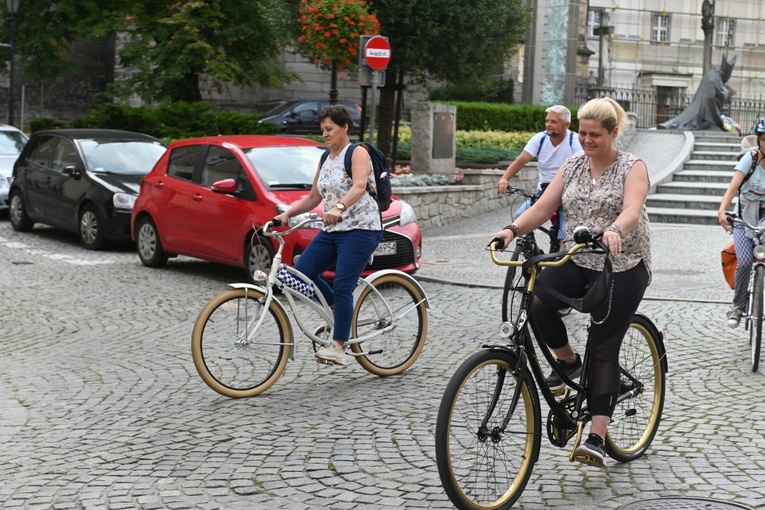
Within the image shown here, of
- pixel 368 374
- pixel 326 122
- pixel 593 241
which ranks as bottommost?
pixel 368 374

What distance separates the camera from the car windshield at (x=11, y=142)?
2033cm

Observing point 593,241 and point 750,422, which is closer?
point 593,241

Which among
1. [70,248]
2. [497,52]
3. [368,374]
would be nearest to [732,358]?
[368,374]

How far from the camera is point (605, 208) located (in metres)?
5.07

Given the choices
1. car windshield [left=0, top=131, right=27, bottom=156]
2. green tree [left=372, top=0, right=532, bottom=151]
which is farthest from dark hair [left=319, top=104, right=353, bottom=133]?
green tree [left=372, top=0, right=532, bottom=151]

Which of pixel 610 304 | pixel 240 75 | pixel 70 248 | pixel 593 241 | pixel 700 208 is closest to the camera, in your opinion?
pixel 593 241

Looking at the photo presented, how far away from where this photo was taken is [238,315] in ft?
22.4

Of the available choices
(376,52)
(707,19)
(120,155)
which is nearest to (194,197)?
(120,155)

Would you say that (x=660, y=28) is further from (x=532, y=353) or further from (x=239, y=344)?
(x=532, y=353)

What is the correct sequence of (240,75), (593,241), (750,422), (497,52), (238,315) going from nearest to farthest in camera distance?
1. (593,241)
2. (750,422)
3. (238,315)
4. (497,52)
5. (240,75)

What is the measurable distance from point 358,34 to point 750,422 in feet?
41.0

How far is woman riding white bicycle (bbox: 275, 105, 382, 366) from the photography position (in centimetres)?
718

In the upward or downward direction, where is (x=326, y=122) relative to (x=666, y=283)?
upward

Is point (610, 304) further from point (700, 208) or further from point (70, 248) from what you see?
point (700, 208)
